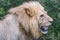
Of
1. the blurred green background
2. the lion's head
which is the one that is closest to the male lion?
the lion's head

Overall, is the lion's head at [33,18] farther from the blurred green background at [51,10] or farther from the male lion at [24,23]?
the blurred green background at [51,10]

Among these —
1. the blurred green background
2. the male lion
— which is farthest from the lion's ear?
the blurred green background

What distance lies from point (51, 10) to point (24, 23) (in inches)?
112

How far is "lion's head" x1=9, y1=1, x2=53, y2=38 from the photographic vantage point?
18.7 ft

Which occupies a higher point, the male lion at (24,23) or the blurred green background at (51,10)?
the male lion at (24,23)

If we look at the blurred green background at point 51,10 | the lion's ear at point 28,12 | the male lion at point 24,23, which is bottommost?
the blurred green background at point 51,10

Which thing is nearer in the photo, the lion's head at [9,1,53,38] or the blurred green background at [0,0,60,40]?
the lion's head at [9,1,53,38]

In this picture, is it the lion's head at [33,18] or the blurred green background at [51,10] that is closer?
the lion's head at [33,18]

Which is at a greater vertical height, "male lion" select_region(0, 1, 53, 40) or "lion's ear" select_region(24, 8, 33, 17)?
"lion's ear" select_region(24, 8, 33, 17)

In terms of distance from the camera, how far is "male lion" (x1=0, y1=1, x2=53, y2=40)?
569 cm

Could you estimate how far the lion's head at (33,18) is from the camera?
18.7ft

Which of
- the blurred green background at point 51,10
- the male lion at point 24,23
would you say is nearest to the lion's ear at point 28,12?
the male lion at point 24,23

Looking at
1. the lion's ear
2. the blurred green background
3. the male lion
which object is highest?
the lion's ear

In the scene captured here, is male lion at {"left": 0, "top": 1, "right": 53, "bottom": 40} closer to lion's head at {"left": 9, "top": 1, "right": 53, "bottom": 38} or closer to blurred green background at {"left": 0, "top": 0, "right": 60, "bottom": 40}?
lion's head at {"left": 9, "top": 1, "right": 53, "bottom": 38}
